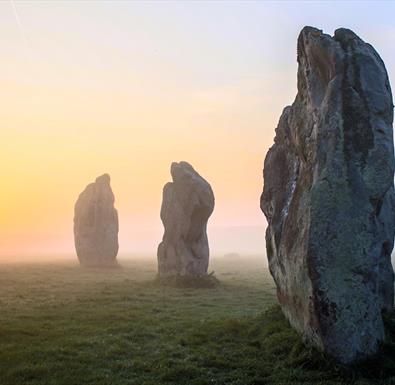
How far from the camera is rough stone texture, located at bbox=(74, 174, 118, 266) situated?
5662cm

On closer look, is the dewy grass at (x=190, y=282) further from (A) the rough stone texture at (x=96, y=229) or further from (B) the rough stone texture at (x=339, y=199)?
(A) the rough stone texture at (x=96, y=229)

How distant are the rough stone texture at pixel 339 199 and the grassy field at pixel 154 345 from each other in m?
0.89

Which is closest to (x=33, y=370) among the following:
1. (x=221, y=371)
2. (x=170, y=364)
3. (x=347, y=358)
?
(x=170, y=364)

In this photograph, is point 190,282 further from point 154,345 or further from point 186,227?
point 154,345

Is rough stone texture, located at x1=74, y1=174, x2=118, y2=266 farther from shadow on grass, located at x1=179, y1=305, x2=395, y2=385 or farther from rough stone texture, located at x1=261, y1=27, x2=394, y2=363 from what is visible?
rough stone texture, located at x1=261, y1=27, x2=394, y2=363

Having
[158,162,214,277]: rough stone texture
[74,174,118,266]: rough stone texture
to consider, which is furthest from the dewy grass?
Result: [74,174,118,266]: rough stone texture

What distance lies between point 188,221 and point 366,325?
85.2ft

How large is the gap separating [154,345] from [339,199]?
27.8 feet

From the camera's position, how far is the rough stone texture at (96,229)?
2229 inches

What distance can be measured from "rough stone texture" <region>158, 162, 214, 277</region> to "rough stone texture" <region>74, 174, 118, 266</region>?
1791 cm

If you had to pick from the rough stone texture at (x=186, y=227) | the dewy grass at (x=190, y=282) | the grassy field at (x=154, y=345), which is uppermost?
the rough stone texture at (x=186, y=227)

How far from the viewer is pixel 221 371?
14.3 metres

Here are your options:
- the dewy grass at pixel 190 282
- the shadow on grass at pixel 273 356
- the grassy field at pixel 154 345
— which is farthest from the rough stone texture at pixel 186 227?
the shadow on grass at pixel 273 356

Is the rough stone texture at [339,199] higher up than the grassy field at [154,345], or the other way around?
the rough stone texture at [339,199]
